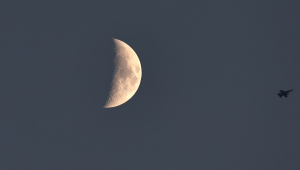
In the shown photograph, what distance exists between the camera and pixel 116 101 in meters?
37.8

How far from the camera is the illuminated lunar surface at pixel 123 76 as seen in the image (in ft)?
120

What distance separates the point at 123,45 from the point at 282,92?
15873mm

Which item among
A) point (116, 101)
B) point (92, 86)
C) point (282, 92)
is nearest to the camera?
point (282, 92)

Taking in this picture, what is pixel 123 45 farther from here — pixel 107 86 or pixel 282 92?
pixel 282 92

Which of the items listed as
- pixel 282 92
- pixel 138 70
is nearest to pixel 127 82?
pixel 138 70

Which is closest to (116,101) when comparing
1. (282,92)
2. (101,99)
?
(101,99)

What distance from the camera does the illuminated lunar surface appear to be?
36.7 meters

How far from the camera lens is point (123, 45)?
127ft

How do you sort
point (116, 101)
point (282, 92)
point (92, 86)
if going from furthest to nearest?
point (116, 101)
point (92, 86)
point (282, 92)

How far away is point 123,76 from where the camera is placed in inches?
1453

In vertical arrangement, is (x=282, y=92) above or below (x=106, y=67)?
below

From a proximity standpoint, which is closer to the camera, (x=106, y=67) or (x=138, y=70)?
(x=106, y=67)

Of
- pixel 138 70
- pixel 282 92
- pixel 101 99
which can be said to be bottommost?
pixel 282 92

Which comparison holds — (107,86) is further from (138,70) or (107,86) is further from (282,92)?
(282,92)
